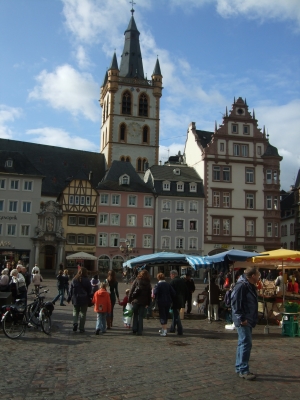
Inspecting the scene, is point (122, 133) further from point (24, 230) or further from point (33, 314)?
point (33, 314)

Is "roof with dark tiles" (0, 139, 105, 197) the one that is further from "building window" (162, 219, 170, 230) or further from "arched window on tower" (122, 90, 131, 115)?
"building window" (162, 219, 170, 230)

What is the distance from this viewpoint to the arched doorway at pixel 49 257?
5328cm

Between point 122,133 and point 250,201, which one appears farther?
point 122,133

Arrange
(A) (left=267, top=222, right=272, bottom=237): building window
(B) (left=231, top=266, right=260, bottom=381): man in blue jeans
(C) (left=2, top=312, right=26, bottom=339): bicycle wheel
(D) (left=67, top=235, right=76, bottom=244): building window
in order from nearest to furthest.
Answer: (B) (left=231, top=266, right=260, bottom=381): man in blue jeans
(C) (left=2, top=312, right=26, bottom=339): bicycle wheel
(D) (left=67, top=235, right=76, bottom=244): building window
(A) (left=267, top=222, right=272, bottom=237): building window

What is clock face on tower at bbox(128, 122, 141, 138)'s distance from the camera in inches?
2712

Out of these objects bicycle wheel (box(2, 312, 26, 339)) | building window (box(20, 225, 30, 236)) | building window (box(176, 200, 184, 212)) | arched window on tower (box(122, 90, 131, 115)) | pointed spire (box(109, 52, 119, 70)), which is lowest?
bicycle wheel (box(2, 312, 26, 339))

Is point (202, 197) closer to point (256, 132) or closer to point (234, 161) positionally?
point (234, 161)

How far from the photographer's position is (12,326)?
11.6 m

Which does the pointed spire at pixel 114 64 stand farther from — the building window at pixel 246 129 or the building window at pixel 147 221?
the building window at pixel 147 221

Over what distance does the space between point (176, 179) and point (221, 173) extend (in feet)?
16.3

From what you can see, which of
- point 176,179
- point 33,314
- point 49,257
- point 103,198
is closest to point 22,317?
point 33,314

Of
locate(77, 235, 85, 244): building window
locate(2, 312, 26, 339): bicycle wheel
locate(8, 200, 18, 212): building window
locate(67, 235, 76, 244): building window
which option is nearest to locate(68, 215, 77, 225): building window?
locate(67, 235, 76, 244): building window

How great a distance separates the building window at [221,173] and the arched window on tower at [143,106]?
1979cm

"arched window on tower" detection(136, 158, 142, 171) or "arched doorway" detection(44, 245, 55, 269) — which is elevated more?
"arched window on tower" detection(136, 158, 142, 171)
